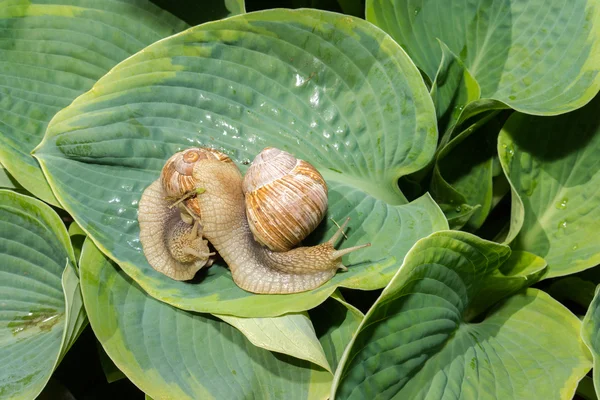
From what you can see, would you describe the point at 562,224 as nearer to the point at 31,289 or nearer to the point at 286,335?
the point at 286,335

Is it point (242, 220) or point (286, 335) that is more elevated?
point (242, 220)

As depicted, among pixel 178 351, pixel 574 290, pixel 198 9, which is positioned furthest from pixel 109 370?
pixel 574 290

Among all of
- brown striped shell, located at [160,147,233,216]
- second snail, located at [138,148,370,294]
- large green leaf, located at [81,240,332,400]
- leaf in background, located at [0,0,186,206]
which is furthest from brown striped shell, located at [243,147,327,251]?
leaf in background, located at [0,0,186,206]

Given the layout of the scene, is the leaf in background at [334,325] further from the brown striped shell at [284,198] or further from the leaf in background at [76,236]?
the leaf in background at [76,236]

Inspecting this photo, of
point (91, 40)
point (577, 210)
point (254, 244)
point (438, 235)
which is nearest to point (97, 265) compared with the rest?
point (254, 244)

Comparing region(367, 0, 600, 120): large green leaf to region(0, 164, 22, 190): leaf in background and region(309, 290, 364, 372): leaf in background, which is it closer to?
region(309, 290, 364, 372): leaf in background

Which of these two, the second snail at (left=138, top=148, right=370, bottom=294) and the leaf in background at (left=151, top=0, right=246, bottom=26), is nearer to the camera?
the second snail at (left=138, top=148, right=370, bottom=294)
